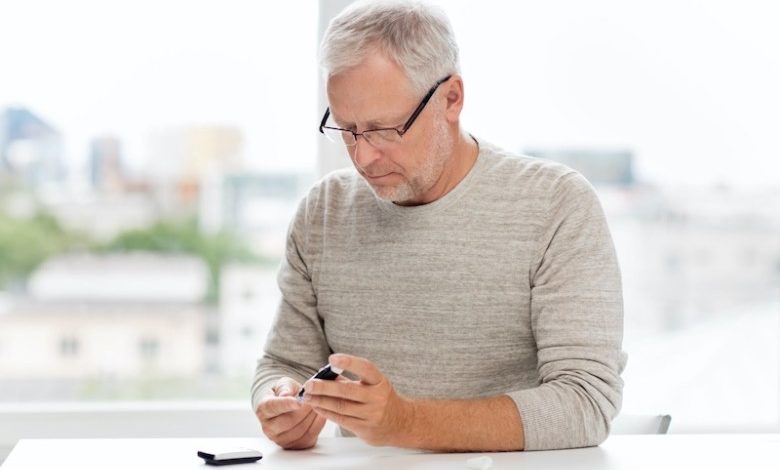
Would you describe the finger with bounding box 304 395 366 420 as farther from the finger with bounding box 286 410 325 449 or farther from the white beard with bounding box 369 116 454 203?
the white beard with bounding box 369 116 454 203

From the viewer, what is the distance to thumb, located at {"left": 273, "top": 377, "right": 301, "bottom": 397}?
1955 mm

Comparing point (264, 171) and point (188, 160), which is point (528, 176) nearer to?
point (264, 171)

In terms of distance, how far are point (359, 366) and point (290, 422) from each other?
0.23 meters

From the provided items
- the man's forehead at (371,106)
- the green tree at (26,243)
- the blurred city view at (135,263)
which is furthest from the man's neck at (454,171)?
the green tree at (26,243)

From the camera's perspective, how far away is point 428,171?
208cm

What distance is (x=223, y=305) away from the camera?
3010mm

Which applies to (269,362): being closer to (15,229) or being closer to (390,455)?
(390,455)

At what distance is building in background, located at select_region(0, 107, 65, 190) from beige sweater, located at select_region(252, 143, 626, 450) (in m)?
0.98

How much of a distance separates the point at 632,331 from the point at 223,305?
1182 millimetres

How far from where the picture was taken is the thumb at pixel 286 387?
6.41 feet

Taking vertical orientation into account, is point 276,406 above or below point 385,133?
below

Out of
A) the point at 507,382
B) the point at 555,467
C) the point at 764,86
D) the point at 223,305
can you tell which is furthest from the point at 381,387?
the point at 764,86

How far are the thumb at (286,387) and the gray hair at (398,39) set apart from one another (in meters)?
0.58

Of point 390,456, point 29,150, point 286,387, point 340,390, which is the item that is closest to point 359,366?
point 340,390
